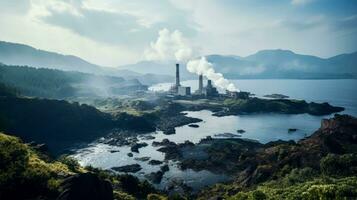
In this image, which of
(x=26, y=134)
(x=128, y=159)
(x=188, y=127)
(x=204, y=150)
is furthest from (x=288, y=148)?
(x=26, y=134)

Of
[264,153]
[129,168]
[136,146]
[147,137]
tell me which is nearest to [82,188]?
[129,168]

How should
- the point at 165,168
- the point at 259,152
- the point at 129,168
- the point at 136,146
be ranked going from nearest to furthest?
the point at 165,168 < the point at 129,168 < the point at 259,152 < the point at 136,146

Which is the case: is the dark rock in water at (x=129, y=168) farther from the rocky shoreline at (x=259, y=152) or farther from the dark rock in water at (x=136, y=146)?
the dark rock in water at (x=136, y=146)

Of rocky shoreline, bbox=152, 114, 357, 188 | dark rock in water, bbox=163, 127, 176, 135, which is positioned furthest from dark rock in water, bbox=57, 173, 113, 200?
dark rock in water, bbox=163, 127, 176, 135

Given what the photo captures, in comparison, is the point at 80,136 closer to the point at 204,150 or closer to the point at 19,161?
the point at 204,150

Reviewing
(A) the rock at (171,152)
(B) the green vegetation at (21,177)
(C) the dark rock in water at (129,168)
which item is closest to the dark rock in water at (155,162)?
(C) the dark rock in water at (129,168)

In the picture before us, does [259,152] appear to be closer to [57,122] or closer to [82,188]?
[82,188]
